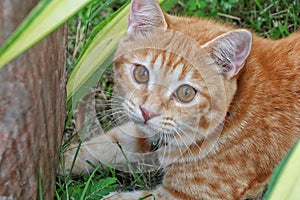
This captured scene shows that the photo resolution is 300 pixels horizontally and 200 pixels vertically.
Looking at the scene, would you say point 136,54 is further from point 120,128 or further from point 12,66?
point 12,66

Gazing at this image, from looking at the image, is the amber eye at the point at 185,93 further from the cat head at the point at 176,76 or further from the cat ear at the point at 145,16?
the cat ear at the point at 145,16

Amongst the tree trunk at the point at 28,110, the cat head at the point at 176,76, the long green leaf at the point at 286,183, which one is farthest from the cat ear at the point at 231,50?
the long green leaf at the point at 286,183

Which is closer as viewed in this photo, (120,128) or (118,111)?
(118,111)

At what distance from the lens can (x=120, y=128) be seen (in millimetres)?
2109

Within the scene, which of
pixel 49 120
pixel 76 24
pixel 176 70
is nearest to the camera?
pixel 49 120

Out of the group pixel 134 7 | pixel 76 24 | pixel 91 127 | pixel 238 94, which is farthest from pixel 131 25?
pixel 76 24

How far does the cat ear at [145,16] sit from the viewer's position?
1.71 meters

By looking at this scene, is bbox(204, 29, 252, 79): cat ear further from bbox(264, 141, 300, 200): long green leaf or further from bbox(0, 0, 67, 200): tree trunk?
bbox(264, 141, 300, 200): long green leaf

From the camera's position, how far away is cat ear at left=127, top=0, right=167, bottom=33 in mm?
1715

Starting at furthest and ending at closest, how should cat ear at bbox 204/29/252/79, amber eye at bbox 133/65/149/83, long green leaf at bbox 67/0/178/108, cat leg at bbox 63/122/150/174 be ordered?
cat leg at bbox 63/122/150/174 < long green leaf at bbox 67/0/178/108 < amber eye at bbox 133/65/149/83 < cat ear at bbox 204/29/252/79

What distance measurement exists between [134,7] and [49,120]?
19.3 inches

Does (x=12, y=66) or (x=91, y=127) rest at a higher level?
(x=12, y=66)

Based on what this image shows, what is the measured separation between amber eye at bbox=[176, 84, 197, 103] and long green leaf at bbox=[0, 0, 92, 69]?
0.68m

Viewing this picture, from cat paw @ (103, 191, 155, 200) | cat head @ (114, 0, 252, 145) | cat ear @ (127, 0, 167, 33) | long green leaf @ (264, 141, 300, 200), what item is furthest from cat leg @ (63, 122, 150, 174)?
long green leaf @ (264, 141, 300, 200)
